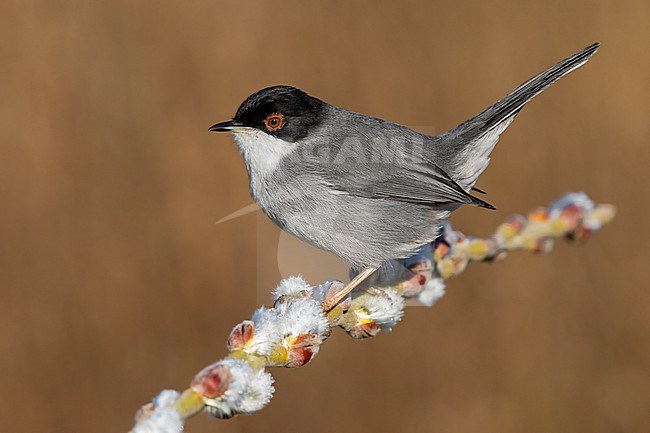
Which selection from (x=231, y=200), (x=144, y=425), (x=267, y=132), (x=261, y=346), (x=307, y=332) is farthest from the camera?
(x=231, y=200)

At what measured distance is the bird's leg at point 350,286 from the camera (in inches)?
92.9

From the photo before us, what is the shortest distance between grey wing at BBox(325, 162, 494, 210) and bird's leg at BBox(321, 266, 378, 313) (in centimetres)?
31

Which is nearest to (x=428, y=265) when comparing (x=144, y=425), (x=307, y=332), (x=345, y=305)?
(x=345, y=305)

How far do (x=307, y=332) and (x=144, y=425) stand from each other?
623 mm

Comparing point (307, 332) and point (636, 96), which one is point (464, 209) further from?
point (307, 332)

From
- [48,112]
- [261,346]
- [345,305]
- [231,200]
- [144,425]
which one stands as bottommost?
[144,425]

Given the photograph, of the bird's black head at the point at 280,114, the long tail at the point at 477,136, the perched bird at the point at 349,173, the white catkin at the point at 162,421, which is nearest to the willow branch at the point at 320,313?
the white catkin at the point at 162,421

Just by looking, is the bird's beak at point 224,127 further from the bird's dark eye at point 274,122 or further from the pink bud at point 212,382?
the pink bud at point 212,382

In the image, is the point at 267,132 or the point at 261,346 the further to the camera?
the point at 267,132

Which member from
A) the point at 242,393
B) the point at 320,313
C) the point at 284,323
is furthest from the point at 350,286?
the point at 242,393

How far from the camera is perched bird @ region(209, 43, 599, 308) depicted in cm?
290

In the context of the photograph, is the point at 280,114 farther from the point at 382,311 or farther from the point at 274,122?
the point at 382,311

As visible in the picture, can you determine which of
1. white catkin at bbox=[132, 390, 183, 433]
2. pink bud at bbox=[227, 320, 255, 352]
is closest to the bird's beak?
pink bud at bbox=[227, 320, 255, 352]

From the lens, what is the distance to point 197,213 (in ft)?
18.5
